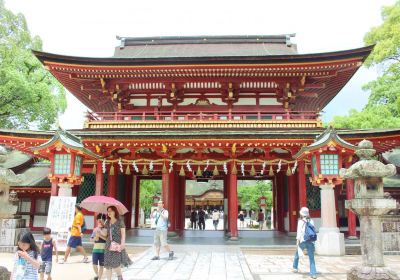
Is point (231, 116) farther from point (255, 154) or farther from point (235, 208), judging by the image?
point (235, 208)

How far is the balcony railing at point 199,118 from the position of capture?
1762 cm

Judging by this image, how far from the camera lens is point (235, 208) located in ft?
55.4

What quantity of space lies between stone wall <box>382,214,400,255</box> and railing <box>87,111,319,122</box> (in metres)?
5.90

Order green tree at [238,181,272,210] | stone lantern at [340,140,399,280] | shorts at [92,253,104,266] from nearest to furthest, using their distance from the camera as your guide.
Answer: stone lantern at [340,140,399,280]
shorts at [92,253,104,266]
green tree at [238,181,272,210]

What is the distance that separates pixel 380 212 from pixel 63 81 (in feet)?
58.5

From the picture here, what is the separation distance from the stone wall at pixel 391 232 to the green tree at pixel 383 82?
14019 millimetres

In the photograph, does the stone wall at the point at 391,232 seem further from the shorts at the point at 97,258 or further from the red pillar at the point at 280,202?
the shorts at the point at 97,258

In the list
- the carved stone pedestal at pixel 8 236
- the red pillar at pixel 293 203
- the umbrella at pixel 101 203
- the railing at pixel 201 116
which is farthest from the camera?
the red pillar at pixel 293 203

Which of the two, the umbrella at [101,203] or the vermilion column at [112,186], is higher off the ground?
the vermilion column at [112,186]

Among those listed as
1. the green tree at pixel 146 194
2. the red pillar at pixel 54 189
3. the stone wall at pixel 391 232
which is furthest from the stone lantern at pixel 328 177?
the green tree at pixel 146 194

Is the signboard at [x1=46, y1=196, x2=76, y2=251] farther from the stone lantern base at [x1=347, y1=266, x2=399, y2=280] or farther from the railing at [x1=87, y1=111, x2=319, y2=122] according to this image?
the stone lantern base at [x1=347, y1=266, x2=399, y2=280]

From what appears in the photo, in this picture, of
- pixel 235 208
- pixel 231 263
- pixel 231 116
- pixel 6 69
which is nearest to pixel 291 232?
pixel 235 208

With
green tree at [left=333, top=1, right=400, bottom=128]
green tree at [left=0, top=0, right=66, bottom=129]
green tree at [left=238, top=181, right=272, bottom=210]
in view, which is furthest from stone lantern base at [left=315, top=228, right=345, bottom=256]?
green tree at [left=238, top=181, right=272, bottom=210]

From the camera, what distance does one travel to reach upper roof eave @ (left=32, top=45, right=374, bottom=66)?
17.2 metres
